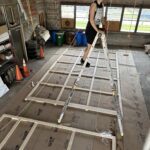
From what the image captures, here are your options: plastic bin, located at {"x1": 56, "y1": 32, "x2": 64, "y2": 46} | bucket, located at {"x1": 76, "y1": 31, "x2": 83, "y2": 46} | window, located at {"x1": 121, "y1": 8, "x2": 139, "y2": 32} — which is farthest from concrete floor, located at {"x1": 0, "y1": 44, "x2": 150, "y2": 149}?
window, located at {"x1": 121, "y1": 8, "x2": 139, "y2": 32}

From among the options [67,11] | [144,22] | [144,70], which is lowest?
[144,70]

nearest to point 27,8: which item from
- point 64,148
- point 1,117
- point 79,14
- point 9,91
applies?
point 79,14

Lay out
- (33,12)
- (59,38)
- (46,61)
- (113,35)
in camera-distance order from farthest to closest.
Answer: (113,35) < (59,38) < (33,12) < (46,61)

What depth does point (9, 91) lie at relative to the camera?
3.24 meters

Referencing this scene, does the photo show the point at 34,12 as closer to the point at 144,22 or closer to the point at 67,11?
the point at 67,11

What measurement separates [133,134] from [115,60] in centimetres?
270

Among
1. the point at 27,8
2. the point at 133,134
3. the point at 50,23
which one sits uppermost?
the point at 27,8

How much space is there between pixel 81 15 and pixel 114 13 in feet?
4.09

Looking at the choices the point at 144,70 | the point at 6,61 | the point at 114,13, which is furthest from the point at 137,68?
the point at 6,61

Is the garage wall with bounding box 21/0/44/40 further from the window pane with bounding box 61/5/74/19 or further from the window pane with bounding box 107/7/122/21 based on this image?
the window pane with bounding box 107/7/122/21

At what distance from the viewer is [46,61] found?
4.61 meters

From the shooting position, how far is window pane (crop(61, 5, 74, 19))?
232 inches

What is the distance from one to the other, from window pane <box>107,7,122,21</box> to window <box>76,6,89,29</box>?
841 mm

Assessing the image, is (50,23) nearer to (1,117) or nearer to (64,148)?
(1,117)
